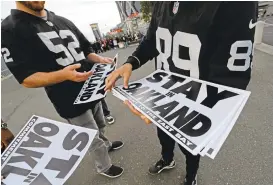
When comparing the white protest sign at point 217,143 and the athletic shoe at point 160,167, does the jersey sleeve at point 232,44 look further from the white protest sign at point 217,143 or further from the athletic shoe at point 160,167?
the athletic shoe at point 160,167

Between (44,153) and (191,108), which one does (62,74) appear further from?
(191,108)

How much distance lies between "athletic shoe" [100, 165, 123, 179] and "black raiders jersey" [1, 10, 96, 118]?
0.66 m

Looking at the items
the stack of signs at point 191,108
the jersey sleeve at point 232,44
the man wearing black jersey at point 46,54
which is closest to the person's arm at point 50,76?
the man wearing black jersey at point 46,54

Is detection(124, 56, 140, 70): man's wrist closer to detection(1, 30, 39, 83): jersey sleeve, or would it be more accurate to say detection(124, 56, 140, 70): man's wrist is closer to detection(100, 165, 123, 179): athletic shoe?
detection(1, 30, 39, 83): jersey sleeve

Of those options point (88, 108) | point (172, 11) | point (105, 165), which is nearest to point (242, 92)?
point (172, 11)

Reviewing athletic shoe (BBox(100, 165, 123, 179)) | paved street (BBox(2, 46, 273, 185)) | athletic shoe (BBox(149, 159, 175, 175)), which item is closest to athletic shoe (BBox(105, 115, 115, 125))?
paved street (BBox(2, 46, 273, 185))

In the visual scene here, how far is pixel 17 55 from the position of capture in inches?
44.3

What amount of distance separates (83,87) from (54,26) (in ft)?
1.41

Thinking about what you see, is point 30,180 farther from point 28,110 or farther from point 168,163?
point 28,110

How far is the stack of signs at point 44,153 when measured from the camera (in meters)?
0.95

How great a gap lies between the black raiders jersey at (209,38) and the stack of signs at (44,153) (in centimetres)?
65

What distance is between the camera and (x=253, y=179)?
4.75 feet

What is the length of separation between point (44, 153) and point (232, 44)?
1.02 metres

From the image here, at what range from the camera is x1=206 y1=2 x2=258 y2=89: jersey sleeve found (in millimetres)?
747
